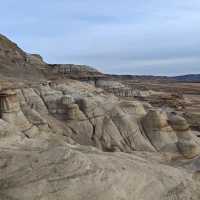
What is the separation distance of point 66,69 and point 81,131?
85.0 feet

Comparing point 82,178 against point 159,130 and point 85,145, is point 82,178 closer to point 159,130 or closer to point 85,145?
point 85,145

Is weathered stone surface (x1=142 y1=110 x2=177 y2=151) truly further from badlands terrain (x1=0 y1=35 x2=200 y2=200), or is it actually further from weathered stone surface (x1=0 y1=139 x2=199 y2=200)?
weathered stone surface (x1=0 y1=139 x2=199 y2=200)

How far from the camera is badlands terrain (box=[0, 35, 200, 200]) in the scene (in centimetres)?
812

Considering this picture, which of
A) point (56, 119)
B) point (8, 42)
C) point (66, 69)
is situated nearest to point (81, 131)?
point (56, 119)

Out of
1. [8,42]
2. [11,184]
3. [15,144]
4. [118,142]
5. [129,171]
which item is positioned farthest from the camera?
[8,42]

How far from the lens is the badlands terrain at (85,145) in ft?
26.6

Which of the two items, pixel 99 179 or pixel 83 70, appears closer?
pixel 99 179

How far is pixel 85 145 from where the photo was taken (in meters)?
19.3

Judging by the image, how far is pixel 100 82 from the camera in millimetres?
47438

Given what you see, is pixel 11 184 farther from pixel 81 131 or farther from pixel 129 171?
pixel 81 131

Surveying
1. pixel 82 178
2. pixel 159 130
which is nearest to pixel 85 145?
pixel 159 130

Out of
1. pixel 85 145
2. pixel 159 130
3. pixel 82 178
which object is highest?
pixel 82 178

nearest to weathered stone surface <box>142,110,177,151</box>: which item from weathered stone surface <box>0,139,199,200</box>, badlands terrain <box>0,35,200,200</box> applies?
badlands terrain <box>0,35,200,200</box>

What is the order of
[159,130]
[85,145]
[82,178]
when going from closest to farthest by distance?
[82,178], [85,145], [159,130]
